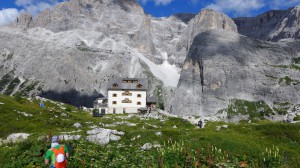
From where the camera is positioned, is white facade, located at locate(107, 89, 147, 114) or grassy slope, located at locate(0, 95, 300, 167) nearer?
grassy slope, located at locate(0, 95, 300, 167)

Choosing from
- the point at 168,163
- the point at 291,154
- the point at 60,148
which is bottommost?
the point at 291,154

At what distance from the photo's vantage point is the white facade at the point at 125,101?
126137mm

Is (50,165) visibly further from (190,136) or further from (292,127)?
(292,127)

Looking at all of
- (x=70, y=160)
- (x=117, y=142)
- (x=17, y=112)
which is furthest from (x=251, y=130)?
(x=17, y=112)

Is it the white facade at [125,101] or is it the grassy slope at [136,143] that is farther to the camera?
the white facade at [125,101]

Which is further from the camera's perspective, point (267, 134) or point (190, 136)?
point (267, 134)

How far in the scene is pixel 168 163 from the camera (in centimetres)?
1964

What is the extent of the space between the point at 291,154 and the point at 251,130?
52.3ft

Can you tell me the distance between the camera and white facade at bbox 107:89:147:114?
414ft

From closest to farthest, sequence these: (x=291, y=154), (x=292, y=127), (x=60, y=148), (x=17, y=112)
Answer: (x=60, y=148) → (x=291, y=154) → (x=292, y=127) → (x=17, y=112)

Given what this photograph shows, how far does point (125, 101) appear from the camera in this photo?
127 metres

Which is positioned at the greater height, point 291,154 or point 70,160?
point 70,160

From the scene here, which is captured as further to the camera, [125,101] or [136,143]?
[125,101]

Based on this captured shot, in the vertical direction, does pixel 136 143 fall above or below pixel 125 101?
below
